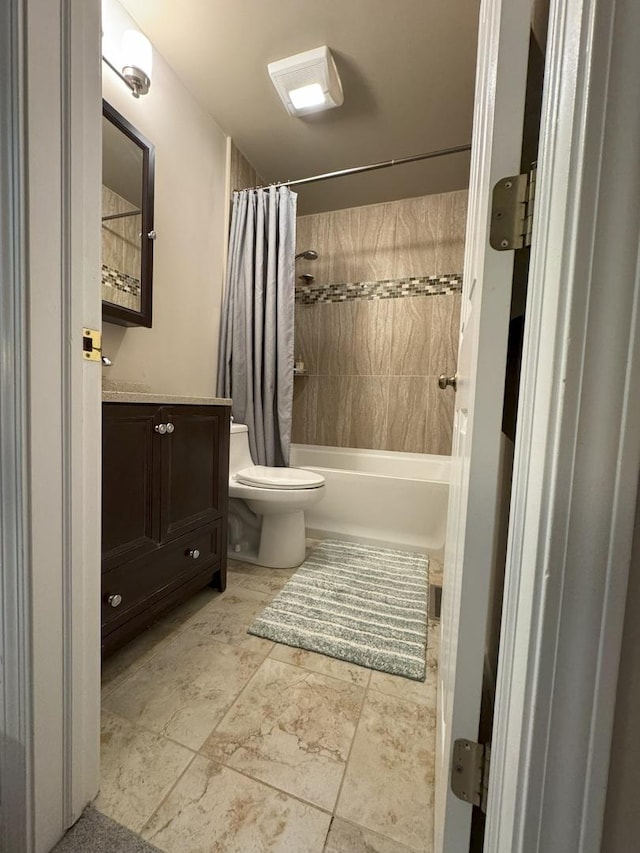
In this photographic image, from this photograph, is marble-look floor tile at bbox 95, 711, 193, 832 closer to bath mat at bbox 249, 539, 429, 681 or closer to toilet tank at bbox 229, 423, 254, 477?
bath mat at bbox 249, 539, 429, 681

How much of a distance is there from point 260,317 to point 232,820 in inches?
76.6

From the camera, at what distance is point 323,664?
107cm

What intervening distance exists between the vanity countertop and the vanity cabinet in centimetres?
1

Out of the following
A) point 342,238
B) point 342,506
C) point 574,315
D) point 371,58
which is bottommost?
point 342,506

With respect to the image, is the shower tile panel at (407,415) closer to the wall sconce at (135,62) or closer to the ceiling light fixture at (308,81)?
the ceiling light fixture at (308,81)

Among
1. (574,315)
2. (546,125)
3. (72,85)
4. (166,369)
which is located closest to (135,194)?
(166,369)

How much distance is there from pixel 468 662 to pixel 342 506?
1.58 meters

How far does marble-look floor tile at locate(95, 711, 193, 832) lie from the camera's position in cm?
67

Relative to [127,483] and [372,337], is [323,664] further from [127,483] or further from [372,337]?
[372,337]

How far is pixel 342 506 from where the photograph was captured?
2043 millimetres

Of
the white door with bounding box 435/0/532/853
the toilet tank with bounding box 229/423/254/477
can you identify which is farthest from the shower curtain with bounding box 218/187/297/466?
the white door with bounding box 435/0/532/853

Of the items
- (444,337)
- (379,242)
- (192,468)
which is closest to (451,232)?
(379,242)

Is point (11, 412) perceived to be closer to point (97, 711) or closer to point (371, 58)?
point (97, 711)

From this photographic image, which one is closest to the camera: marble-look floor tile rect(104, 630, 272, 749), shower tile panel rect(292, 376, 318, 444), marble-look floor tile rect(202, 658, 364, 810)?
marble-look floor tile rect(202, 658, 364, 810)
